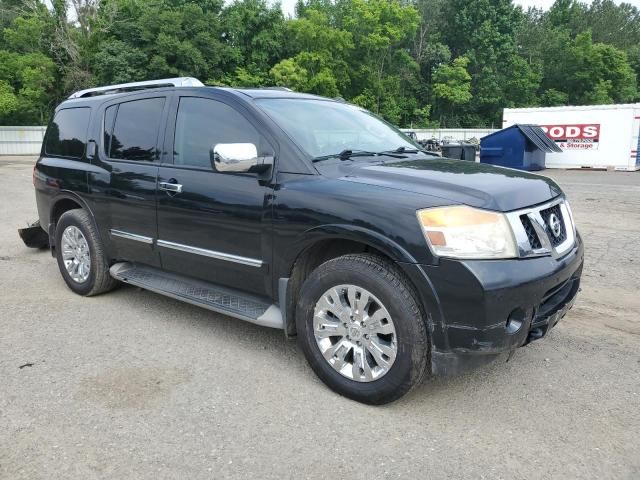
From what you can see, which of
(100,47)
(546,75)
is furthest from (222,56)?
(546,75)

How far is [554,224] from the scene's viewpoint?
3.30 meters

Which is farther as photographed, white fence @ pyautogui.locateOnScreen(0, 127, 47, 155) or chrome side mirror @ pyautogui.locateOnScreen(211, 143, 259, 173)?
white fence @ pyautogui.locateOnScreen(0, 127, 47, 155)

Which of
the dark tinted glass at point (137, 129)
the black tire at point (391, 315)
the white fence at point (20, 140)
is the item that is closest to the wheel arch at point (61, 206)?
the dark tinted glass at point (137, 129)

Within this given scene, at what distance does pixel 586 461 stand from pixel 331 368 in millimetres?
1392

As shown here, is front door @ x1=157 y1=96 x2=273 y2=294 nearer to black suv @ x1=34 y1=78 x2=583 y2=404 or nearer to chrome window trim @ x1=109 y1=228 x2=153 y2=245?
black suv @ x1=34 y1=78 x2=583 y2=404

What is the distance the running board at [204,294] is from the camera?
3.66 m

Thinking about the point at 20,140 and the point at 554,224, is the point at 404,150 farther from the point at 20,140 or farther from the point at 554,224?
the point at 20,140

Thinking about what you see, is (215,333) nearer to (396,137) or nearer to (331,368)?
(331,368)

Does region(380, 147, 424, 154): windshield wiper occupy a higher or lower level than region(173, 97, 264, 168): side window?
lower

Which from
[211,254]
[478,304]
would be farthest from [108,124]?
[478,304]

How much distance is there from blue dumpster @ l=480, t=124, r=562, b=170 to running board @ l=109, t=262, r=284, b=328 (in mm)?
18145

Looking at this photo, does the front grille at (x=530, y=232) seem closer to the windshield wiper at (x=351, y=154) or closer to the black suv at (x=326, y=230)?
the black suv at (x=326, y=230)

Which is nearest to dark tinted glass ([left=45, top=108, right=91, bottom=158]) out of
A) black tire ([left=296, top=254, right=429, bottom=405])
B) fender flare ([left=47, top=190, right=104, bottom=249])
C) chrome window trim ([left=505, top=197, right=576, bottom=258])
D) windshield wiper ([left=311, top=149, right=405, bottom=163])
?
fender flare ([left=47, top=190, right=104, bottom=249])

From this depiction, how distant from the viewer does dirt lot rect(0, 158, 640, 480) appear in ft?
8.68
